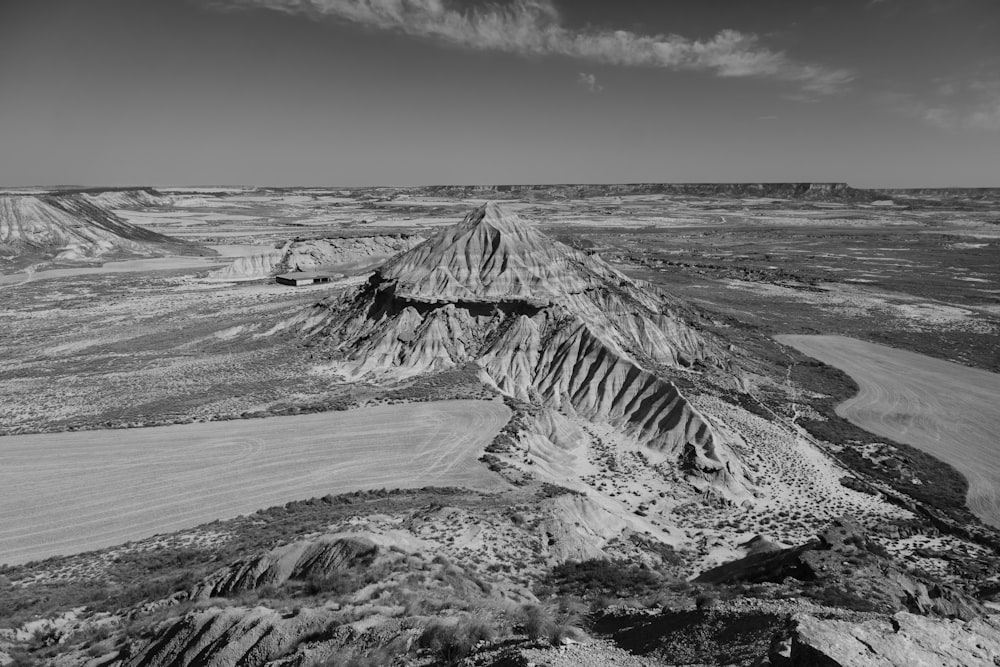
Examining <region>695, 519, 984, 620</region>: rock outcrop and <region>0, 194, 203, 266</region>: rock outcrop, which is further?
<region>0, 194, 203, 266</region>: rock outcrop

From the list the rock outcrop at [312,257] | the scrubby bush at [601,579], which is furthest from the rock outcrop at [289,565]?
the rock outcrop at [312,257]

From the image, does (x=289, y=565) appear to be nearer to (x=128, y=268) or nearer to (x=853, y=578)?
(x=853, y=578)

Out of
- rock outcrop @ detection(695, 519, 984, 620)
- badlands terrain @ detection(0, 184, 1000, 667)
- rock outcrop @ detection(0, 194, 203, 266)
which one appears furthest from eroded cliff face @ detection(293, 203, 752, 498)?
rock outcrop @ detection(0, 194, 203, 266)

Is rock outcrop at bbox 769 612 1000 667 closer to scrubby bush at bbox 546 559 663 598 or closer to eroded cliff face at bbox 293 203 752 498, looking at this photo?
scrubby bush at bbox 546 559 663 598

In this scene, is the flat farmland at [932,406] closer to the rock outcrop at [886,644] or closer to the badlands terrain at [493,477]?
the badlands terrain at [493,477]

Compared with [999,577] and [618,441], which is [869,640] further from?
[618,441]

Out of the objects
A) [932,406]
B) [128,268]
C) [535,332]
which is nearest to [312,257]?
[128,268]
